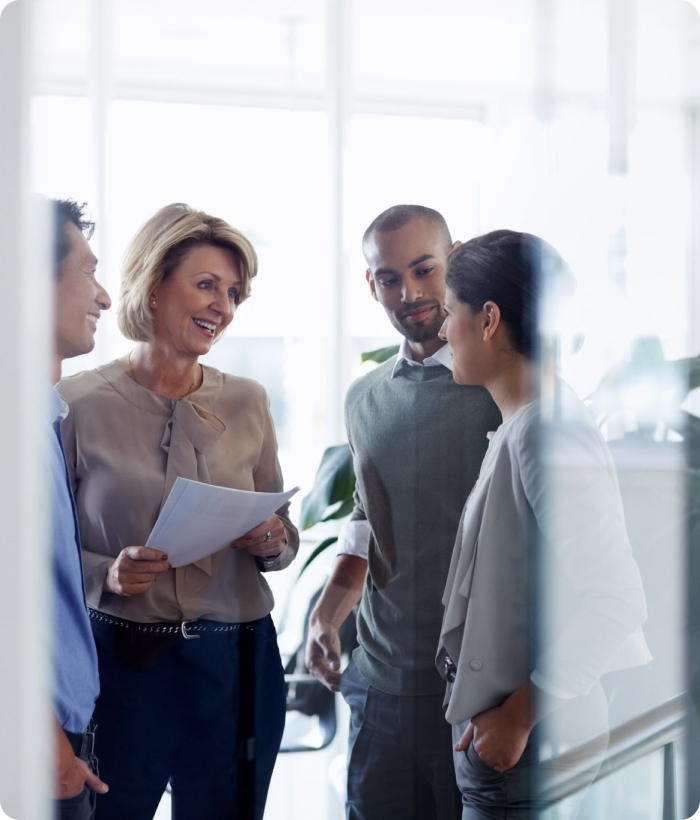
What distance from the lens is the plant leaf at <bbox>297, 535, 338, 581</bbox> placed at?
0.82 m

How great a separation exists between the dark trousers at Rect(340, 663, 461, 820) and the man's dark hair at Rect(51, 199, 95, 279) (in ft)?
1.84

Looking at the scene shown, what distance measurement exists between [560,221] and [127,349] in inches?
21.0

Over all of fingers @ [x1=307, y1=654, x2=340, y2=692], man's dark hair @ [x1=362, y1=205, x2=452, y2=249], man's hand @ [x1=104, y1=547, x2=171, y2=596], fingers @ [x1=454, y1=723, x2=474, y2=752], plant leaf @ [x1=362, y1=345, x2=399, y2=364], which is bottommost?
fingers @ [x1=454, y1=723, x2=474, y2=752]

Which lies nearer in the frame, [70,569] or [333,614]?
[70,569]

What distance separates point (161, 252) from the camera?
2.50 ft

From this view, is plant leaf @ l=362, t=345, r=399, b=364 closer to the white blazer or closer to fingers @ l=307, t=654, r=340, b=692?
the white blazer

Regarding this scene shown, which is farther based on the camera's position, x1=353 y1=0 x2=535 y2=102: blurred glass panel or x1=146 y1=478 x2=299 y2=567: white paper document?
x1=353 y1=0 x2=535 y2=102: blurred glass panel

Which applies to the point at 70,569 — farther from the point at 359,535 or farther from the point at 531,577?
the point at 531,577

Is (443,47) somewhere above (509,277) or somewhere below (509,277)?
above

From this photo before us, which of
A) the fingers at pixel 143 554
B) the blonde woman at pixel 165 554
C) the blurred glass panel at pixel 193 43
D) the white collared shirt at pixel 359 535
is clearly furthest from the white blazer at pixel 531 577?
the blurred glass panel at pixel 193 43

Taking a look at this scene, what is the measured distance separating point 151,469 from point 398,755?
0.44 metres

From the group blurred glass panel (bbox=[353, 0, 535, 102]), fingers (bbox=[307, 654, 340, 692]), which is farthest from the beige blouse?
blurred glass panel (bbox=[353, 0, 535, 102])

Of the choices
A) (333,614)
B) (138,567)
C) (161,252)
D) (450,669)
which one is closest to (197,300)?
(161,252)

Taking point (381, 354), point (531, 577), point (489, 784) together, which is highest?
point (381, 354)
